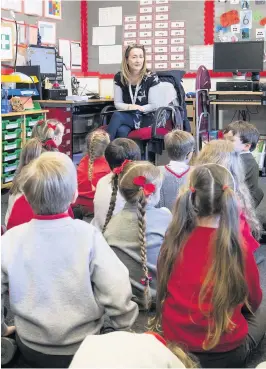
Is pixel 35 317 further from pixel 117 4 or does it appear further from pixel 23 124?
pixel 117 4

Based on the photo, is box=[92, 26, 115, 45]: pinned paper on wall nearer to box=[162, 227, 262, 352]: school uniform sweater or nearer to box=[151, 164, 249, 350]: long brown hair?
box=[151, 164, 249, 350]: long brown hair

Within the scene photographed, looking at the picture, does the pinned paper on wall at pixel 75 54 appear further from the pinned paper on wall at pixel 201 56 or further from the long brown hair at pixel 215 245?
the long brown hair at pixel 215 245

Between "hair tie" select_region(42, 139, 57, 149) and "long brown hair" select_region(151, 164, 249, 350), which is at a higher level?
"hair tie" select_region(42, 139, 57, 149)

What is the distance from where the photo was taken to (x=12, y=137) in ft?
14.4

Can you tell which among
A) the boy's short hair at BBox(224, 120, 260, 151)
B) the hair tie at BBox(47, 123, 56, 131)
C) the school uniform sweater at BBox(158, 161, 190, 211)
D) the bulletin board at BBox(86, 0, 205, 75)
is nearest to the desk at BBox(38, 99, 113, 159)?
the bulletin board at BBox(86, 0, 205, 75)

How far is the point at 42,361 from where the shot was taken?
60.1 inches

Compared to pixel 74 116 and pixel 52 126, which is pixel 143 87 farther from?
pixel 74 116

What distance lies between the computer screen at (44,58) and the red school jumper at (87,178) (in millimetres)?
2533

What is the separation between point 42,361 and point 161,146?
Result: 2.69 meters

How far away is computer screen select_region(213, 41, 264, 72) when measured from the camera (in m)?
5.53

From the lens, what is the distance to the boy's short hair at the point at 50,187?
1446 millimetres

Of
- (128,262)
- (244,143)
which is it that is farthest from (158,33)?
(128,262)

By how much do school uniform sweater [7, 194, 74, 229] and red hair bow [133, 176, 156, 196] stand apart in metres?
0.40

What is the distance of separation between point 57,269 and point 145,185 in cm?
51
